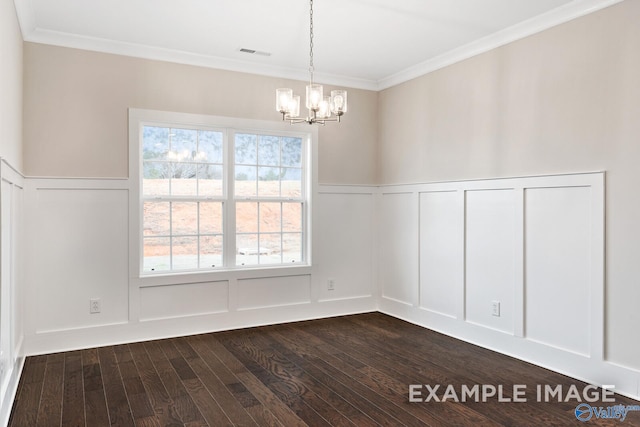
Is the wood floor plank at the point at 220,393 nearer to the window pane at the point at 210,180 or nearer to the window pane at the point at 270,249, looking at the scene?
the window pane at the point at 270,249

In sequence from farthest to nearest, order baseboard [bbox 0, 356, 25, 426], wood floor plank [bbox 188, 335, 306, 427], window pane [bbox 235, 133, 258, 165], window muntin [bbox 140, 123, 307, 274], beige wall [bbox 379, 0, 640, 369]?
window pane [bbox 235, 133, 258, 165], window muntin [bbox 140, 123, 307, 274], beige wall [bbox 379, 0, 640, 369], wood floor plank [bbox 188, 335, 306, 427], baseboard [bbox 0, 356, 25, 426]

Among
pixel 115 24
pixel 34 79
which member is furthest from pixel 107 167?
pixel 115 24

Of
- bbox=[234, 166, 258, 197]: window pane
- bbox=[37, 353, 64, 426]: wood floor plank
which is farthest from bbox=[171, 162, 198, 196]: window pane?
bbox=[37, 353, 64, 426]: wood floor plank

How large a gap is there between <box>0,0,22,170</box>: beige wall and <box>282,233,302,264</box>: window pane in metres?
2.59

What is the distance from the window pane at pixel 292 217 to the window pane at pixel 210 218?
28.7 inches

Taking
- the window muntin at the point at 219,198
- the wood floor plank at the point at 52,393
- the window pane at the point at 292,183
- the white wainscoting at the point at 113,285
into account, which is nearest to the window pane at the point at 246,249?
the window muntin at the point at 219,198

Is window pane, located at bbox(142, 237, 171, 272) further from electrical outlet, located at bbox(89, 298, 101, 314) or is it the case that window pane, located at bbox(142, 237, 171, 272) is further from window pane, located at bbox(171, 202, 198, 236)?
electrical outlet, located at bbox(89, 298, 101, 314)

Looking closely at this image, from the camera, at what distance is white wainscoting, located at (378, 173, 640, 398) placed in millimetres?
3344

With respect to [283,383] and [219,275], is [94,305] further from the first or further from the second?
[283,383]

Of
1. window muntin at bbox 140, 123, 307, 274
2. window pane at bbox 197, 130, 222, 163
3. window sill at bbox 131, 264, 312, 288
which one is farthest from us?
window pane at bbox 197, 130, 222, 163

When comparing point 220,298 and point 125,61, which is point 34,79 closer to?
point 125,61

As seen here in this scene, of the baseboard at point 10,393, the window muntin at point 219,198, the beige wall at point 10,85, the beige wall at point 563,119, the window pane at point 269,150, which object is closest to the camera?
the baseboard at point 10,393

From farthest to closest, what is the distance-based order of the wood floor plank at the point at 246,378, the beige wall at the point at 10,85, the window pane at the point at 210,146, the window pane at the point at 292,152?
the window pane at the point at 292,152, the window pane at the point at 210,146, the wood floor plank at the point at 246,378, the beige wall at the point at 10,85

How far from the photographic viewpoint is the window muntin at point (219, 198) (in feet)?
14.9
